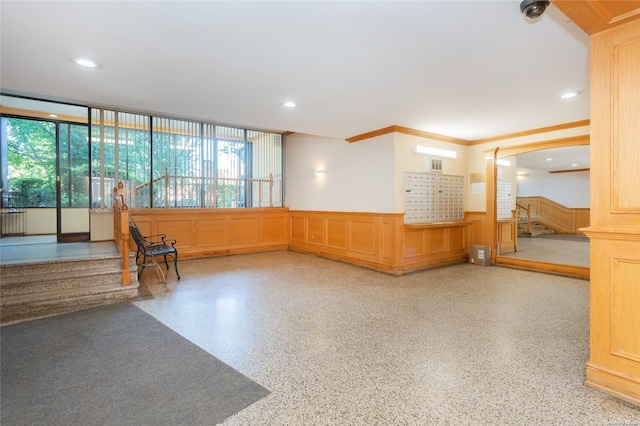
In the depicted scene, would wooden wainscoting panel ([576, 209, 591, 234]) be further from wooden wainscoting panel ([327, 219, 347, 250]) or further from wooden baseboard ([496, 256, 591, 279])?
wooden wainscoting panel ([327, 219, 347, 250])

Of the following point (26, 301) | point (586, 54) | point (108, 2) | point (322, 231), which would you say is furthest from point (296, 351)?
point (322, 231)

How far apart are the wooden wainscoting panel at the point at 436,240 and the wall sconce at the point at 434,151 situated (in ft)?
4.67

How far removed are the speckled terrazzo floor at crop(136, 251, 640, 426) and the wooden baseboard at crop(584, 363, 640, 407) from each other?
7 centimetres

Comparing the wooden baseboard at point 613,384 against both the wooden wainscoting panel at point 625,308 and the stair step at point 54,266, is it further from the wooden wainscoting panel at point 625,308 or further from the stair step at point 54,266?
the stair step at point 54,266

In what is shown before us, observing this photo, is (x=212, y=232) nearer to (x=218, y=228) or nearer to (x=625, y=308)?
(x=218, y=228)

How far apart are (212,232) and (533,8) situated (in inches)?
246

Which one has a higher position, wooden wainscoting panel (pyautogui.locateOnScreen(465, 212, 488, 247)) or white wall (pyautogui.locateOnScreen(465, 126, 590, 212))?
white wall (pyautogui.locateOnScreen(465, 126, 590, 212))

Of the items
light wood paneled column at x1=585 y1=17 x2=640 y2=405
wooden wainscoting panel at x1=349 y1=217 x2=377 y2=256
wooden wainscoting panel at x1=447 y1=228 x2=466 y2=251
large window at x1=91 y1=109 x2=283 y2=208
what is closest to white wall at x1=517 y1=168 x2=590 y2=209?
wooden wainscoting panel at x1=447 y1=228 x2=466 y2=251

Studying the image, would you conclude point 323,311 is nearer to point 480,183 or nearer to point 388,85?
point 388,85

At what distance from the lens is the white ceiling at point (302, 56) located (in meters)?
2.03

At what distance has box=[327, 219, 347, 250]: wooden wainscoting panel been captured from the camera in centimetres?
608

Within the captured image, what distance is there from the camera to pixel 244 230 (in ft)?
23.2

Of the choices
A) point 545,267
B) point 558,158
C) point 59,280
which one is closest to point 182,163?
point 59,280

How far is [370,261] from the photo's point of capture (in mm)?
5516
